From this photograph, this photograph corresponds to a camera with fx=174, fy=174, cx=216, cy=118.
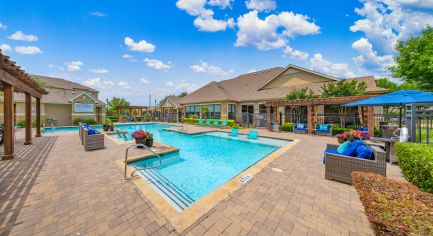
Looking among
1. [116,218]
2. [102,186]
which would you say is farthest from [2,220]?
[116,218]

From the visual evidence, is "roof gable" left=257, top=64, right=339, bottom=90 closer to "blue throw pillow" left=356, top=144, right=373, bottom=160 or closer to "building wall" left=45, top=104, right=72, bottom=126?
"blue throw pillow" left=356, top=144, right=373, bottom=160

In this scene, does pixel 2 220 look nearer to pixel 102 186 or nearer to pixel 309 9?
pixel 102 186

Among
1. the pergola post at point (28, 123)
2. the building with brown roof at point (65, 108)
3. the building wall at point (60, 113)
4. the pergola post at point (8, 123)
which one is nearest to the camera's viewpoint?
the pergola post at point (8, 123)

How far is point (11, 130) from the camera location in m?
6.34

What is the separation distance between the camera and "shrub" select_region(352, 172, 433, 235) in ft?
4.83

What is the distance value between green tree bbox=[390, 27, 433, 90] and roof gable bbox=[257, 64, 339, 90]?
10.0 metres

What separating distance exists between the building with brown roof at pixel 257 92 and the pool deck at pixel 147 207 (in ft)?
49.5

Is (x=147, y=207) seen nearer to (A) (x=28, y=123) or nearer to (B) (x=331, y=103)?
(A) (x=28, y=123)

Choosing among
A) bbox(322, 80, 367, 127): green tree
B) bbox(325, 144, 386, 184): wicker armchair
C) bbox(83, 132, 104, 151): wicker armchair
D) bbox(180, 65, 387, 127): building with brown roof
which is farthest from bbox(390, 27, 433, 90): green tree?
bbox(83, 132, 104, 151): wicker armchair

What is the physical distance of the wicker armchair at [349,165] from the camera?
392cm

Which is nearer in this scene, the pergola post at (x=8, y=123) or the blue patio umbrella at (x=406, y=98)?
the blue patio umbrella at (x=406, y=98)

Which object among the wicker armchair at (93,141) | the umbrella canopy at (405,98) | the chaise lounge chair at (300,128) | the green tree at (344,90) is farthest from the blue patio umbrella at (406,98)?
the wicker armchair at (93,141)

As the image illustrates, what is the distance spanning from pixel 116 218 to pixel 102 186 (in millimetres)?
1599

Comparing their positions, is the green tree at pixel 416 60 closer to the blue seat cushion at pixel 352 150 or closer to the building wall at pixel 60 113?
the blue seat cushion at pixel 352 150
